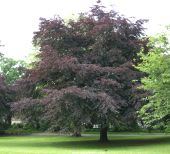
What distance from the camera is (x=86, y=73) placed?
29.9 metres

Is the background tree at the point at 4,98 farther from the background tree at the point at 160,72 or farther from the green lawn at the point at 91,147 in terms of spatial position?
the background tree at the point at 160,72

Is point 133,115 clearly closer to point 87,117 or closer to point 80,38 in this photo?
point 87,117

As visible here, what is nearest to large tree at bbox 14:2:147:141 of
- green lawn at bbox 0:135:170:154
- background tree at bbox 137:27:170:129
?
green lawn at bbox 0:135:170:154

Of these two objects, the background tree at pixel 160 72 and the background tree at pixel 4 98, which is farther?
the background tree at pixel 4 98

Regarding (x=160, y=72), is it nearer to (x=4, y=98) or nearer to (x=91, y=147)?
(x=91, y=147)

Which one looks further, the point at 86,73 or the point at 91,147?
the point at 86,73

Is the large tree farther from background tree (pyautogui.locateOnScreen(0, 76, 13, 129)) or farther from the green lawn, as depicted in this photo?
background tree (pyautogui.locateOnScreen(0, 76, 13, 129))

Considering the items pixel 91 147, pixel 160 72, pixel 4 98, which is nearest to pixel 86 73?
pixel 91 147

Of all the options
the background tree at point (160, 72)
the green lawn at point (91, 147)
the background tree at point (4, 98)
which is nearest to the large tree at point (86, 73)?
the green lawn at point (91, 147)

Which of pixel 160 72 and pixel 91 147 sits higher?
pixel 160 72

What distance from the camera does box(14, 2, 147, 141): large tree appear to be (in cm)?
2867

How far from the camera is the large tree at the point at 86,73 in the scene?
2867cm

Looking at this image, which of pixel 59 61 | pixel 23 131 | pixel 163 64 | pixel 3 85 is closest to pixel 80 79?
pixel 59 61

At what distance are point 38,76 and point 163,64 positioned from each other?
13253 mm
